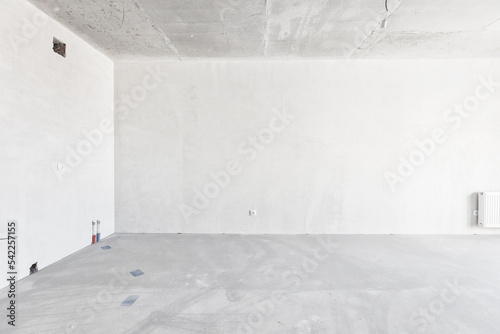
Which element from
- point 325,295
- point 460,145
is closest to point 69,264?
point 325,295

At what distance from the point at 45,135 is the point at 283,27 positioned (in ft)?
10.0

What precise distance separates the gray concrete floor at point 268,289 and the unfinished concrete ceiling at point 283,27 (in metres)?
2.86

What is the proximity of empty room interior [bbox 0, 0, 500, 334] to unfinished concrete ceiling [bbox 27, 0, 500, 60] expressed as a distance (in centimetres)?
3

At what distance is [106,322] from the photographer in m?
1.83

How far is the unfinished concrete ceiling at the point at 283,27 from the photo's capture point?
2578 millimetres

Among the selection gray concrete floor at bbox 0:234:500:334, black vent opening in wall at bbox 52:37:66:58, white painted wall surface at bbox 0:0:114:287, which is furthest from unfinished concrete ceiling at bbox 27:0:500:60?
gray concrete floor at bbox 0:234:500:334

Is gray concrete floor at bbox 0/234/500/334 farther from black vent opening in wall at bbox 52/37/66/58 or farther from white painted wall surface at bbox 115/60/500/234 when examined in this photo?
black vent opening in wall at bbox 52/37/66/58

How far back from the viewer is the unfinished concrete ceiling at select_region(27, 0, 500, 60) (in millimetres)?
2578

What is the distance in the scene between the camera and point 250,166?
4.07m

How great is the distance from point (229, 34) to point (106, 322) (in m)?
3.29

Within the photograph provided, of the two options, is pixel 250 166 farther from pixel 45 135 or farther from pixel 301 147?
pixel 45 135

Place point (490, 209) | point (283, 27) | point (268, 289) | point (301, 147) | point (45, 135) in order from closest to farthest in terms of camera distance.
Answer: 1. point (268, 289)
2. point (45, 135)
3. point (283, 27)
4. point (490, 209)
5. point (301, 147)

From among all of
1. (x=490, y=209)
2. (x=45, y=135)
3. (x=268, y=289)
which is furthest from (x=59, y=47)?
(x=490, y=209)

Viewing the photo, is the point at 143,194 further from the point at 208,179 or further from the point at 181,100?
the point at 181,100
